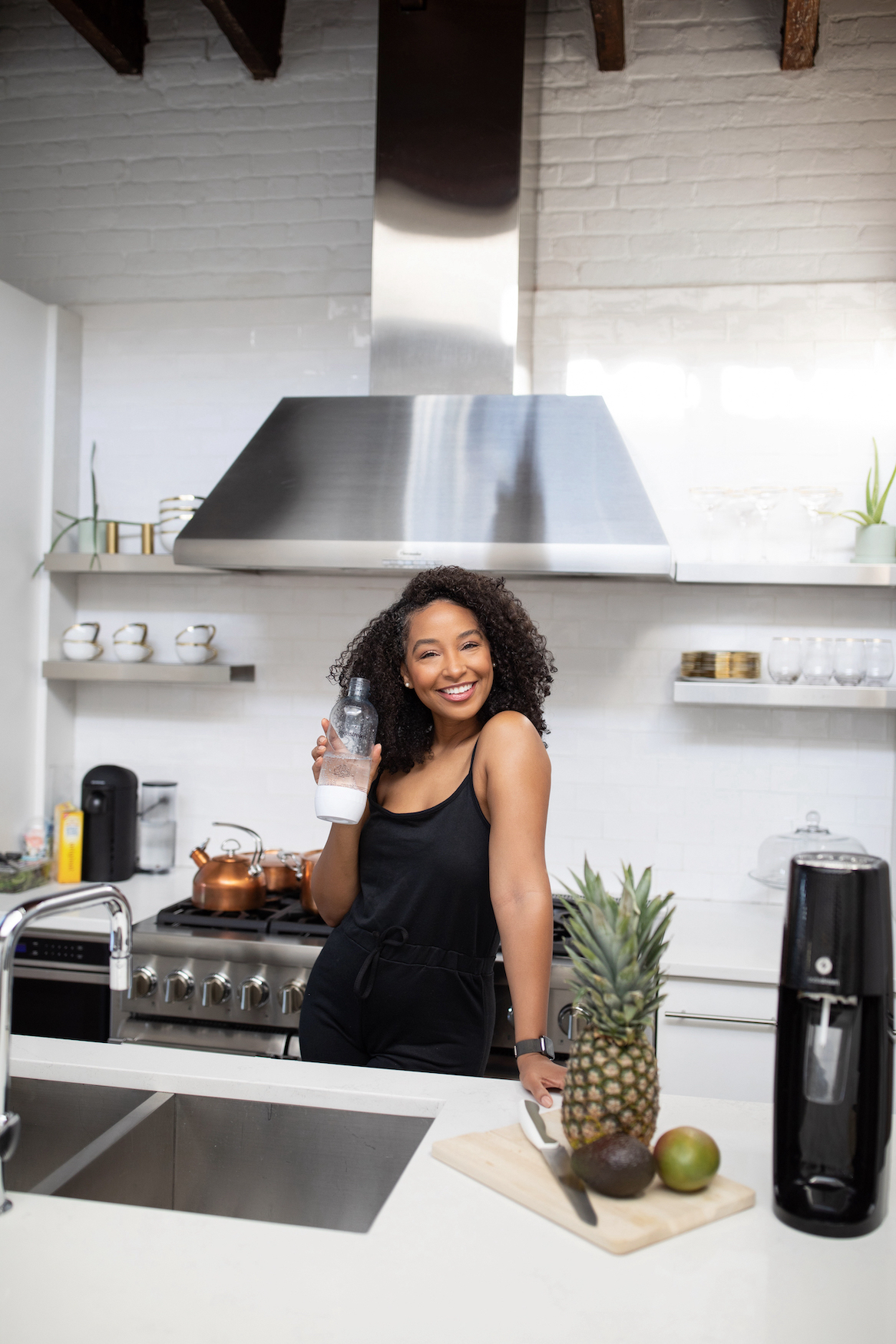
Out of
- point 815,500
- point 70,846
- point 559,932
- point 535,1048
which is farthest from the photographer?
point 70,846

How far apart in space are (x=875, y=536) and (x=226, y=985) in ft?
7.33

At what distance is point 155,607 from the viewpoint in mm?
3760

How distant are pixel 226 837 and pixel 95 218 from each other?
7.43 ft

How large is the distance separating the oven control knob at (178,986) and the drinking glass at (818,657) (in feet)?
6.34

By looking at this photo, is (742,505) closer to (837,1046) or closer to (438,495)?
(438,495)

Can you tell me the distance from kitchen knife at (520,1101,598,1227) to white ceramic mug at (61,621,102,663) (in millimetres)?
2575

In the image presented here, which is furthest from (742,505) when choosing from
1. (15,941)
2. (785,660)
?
(15,941)

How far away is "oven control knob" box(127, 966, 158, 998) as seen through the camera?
2.89m

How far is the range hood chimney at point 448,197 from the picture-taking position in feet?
9.98

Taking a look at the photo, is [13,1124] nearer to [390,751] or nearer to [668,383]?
[390,751]

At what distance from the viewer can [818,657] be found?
306 cm

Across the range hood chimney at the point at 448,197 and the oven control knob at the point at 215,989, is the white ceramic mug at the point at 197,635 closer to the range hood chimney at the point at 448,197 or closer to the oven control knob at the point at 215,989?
the range hood chimney at the point at 448,197

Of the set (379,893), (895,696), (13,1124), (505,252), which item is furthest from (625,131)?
(13,1124)

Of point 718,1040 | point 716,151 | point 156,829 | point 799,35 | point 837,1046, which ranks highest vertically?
point 799,35
